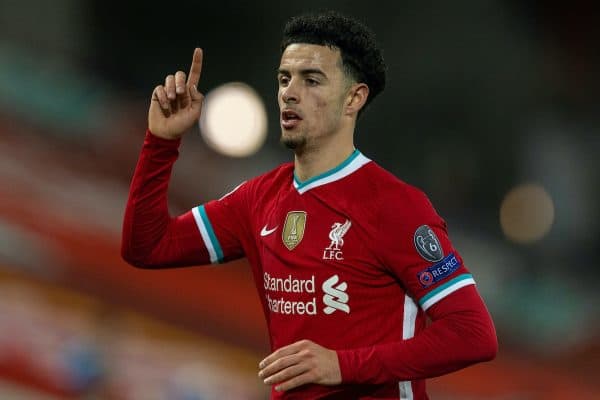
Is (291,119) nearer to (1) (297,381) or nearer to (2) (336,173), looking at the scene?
(2) (336,173)

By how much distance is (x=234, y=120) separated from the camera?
5.17 m

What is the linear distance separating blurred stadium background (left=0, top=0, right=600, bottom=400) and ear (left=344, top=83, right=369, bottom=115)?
98.8 inches

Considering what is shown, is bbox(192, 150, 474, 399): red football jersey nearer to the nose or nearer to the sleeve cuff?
the nose

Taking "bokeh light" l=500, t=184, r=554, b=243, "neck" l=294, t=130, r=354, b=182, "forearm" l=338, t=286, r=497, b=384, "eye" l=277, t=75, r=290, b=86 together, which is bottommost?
"forearm" l=338, t=286, r=497, b=384

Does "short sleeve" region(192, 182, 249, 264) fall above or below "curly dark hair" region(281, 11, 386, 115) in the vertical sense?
below

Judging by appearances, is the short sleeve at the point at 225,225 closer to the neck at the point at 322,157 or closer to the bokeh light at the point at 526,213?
the neck at the point at 322,157

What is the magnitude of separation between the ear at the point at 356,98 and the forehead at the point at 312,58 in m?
0.09

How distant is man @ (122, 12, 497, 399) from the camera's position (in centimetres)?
210

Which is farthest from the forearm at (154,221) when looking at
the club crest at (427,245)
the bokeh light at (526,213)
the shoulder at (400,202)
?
the bokeh light at (526,213)

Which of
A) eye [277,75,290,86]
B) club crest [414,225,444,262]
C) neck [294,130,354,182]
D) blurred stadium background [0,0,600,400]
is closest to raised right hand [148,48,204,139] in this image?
eye [277,75,290,86]

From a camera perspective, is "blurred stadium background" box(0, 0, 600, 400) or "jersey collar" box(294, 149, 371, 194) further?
"blurred stadium background" box(0, 0, 600, 400)

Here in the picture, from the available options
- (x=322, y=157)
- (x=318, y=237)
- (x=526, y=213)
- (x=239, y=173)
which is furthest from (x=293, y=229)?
(x=526, y=213)

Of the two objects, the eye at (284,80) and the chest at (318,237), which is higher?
the eye at (284,80)

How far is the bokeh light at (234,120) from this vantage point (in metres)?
5.14
